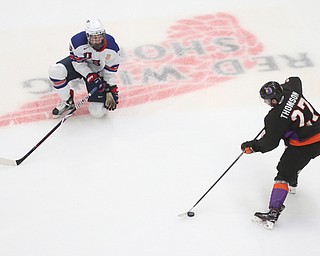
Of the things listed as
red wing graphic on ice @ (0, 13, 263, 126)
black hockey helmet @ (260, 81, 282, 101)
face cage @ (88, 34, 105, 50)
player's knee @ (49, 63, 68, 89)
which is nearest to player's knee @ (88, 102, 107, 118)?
red wing graphic on ice @ (0, 13, 263, 126)

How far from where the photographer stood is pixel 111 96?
427 cm

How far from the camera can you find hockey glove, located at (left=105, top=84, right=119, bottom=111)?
426 centimetres

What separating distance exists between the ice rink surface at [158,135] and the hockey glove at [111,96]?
152mm

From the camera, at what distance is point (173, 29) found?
17.3ft

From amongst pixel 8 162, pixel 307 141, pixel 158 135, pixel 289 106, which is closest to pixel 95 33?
pixel 158 135

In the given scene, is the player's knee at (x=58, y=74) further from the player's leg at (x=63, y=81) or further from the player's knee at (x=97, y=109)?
the player's knee at (x=97, y=109)

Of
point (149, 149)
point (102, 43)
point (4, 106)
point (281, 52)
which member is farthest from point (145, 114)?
point (281, 52)

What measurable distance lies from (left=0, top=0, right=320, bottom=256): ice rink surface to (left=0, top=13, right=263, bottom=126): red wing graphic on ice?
0.01 m

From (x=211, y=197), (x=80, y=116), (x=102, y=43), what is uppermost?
(x=102, y=43)

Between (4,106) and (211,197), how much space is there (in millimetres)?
1601

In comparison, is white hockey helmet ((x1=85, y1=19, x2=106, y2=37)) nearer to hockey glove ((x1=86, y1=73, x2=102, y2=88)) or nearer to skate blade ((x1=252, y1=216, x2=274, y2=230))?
hockey glove ((x1=86, y1=73, x2=102, y2=88))

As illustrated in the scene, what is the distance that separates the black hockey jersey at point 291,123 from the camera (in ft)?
11.3

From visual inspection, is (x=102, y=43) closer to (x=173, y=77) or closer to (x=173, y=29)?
(x=173, y=77)

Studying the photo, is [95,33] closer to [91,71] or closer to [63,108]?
[91,71]
